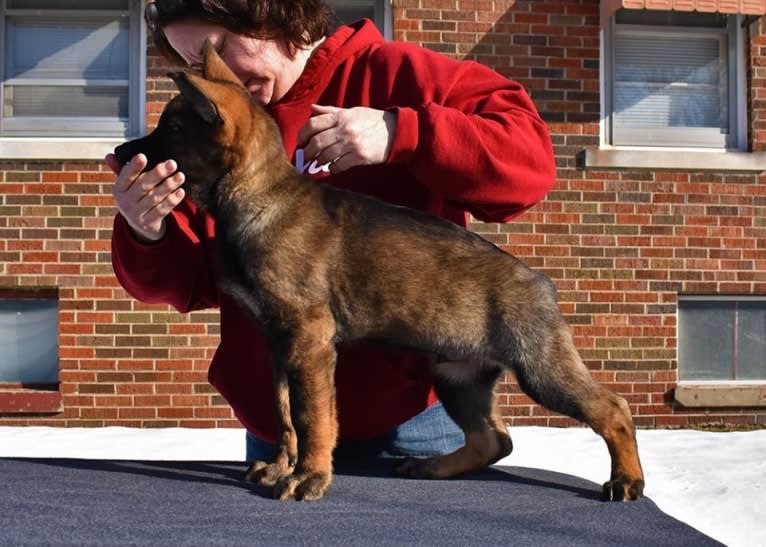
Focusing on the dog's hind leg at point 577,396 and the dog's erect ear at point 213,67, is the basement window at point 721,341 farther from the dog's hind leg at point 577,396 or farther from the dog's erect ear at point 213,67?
the dog's erect ear at point 213,67

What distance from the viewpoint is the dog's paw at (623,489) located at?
9.05ft

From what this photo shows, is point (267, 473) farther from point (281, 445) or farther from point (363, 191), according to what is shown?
point (363, 191)

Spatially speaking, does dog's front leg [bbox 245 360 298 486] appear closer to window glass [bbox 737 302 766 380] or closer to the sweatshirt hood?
the sweatshirt hood

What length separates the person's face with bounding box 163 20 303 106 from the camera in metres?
3.10

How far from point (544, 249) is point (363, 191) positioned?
5.72 meters

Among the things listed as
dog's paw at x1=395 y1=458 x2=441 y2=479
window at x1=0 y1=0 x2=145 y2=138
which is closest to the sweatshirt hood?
dog's paw at x1=395 y1=458 x2=441 y2=479

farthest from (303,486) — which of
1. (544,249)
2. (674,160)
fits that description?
(674,160)

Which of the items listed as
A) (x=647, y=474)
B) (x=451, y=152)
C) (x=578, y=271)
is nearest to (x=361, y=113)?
(x=451, y=152)

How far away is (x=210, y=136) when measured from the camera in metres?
2.78

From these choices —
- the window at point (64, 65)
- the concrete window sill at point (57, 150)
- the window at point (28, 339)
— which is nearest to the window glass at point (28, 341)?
the window at point (28, 339)

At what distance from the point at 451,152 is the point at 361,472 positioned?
1109 millimetres

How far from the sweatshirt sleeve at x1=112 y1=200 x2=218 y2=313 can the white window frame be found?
5.31m

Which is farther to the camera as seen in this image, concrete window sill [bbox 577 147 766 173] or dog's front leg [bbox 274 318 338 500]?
concrete window sill [bbox 577 147 766 173]

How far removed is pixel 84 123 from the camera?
877 cm
